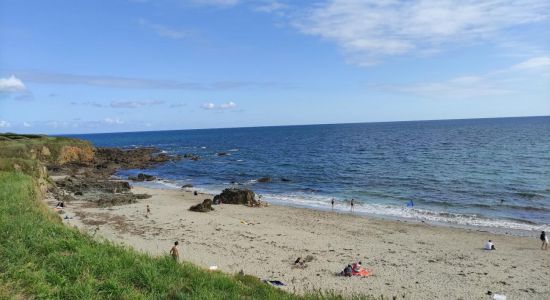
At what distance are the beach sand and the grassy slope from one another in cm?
378

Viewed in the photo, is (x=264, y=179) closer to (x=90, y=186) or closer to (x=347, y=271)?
(x=90, y=186)

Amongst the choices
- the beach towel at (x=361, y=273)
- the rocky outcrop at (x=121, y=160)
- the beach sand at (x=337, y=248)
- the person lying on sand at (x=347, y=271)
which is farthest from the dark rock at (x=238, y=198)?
the rocky outcrop at (x=121, y=160)

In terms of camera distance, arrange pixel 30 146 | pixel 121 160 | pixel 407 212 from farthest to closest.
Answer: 1. pixel 121 160
2. pixel 30 146
3. pixel 407 212

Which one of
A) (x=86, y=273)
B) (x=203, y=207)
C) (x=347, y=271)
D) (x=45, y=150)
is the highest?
(x=45, y=150)

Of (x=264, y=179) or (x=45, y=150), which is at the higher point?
(x=45, y=150)

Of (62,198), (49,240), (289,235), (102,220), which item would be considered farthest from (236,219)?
(49,240)

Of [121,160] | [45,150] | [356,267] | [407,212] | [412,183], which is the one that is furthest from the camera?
Result: [121,160]

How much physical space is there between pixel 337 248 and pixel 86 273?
699 inches

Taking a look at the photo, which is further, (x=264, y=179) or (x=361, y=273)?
(x=264, y=179)

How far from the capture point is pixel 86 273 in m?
8.98

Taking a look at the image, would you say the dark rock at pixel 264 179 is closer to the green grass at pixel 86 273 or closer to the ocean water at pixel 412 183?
the ocean water at pixel 412 183

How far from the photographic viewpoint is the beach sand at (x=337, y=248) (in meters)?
18.5

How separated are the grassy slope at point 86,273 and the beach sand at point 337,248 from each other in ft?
12.4

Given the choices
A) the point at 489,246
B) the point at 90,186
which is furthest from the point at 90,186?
the point at 489,246
